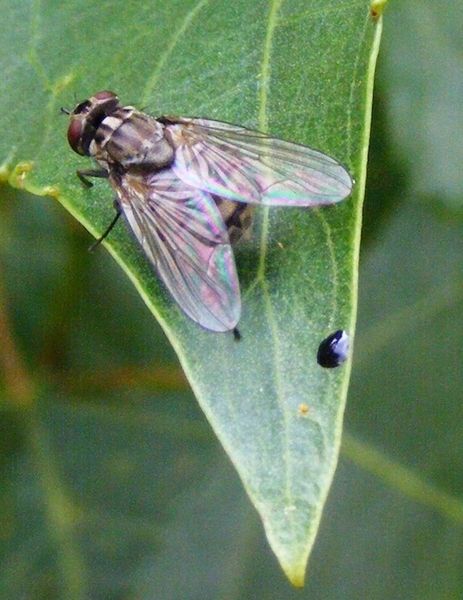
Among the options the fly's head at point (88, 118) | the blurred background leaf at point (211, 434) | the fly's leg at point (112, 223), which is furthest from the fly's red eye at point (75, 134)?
the blurred background leaf at point (211, 434)

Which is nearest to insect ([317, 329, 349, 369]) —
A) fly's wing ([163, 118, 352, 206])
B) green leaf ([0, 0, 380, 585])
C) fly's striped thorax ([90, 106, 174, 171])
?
green leaf ([0, 0, 380, 585])

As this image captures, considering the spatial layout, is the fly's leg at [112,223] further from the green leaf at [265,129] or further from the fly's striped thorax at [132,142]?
the fly's striped thorax at [132,142]

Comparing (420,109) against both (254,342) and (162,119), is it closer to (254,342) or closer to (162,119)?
(162,119)

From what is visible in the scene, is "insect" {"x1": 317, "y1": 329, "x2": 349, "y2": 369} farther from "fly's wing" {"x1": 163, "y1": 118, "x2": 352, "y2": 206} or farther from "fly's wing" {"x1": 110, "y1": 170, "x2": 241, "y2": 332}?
"fly's wing" {"x1": 163, "y1": 118, "x2": 352, "y2": 206}

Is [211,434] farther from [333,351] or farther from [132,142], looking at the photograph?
Result: [333,351]

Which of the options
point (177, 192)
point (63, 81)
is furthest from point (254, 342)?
point (63, 81)

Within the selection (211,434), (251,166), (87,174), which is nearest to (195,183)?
(251,166)
